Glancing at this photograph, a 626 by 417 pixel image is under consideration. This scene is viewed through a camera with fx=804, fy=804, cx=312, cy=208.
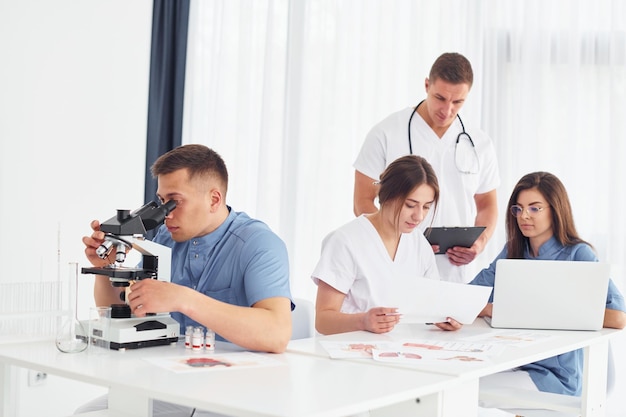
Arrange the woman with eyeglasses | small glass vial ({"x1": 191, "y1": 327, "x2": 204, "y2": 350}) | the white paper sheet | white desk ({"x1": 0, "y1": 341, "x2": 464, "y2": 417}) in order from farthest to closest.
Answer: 1. the woman with eyeglasses
2. the white paper sheet
3. small glass vial ({"x1": 191, "y1": 327, "x2": 204, "y2": 350})
4. white desk ({"x1": 0, "y1": 341, "x2": 464, "y2": 417})

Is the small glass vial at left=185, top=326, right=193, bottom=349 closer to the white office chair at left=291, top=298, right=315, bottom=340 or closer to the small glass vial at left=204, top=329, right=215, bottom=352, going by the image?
the small glass vial at left=204, top=329, right=215, bottom=352

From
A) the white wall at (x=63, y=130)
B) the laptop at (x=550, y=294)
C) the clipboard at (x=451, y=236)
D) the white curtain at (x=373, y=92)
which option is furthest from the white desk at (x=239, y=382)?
the white curtain at (x=373, y=92)

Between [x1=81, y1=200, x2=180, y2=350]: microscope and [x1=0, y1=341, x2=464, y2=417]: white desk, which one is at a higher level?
[x1=81, y1=200, x2=180, y2=350]: microscope

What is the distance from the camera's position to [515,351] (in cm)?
210

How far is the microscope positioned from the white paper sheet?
2.26 feet

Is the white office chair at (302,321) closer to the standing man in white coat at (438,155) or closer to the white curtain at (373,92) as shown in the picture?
the standing man in white coat at (438,155)

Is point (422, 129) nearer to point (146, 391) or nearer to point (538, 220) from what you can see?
point (538, 220)

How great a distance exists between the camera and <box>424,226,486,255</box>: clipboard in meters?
2.90

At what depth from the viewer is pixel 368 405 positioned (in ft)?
4.71

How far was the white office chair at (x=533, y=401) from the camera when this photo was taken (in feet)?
7.78

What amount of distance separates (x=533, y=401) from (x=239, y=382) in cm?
116

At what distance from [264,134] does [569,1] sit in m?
1.70

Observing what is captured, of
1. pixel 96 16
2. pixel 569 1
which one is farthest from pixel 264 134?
pixel 569 1

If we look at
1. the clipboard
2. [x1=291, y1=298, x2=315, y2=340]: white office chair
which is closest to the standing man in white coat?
the clipboard
